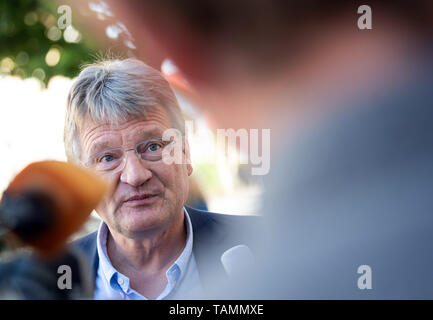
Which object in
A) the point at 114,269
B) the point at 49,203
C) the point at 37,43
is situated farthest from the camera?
the point at 37,43

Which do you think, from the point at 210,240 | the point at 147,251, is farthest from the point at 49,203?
the point at 210,240

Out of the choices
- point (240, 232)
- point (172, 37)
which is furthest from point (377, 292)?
point (172, 37)

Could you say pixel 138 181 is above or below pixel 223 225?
above

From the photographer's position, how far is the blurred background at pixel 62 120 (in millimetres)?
1396

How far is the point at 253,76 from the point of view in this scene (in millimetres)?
1440

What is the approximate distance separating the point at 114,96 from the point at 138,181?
9.6 inches

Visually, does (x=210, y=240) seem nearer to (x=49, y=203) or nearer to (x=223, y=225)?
(x=223, y=225)

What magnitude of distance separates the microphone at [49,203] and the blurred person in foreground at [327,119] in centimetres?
42

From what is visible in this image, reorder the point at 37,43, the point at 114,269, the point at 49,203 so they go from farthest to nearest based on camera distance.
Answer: the point at 37,43
the point at 114,269
the point at 49,203

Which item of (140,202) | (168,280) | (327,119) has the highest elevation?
(327,119)

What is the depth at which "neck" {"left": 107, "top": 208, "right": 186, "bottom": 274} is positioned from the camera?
1386 millimetres

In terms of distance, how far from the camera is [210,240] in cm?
140

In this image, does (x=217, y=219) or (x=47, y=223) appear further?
(x=217, y=219)

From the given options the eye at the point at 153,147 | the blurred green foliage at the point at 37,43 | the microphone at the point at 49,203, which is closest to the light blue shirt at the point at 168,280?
the microphone at the point at 49,203
